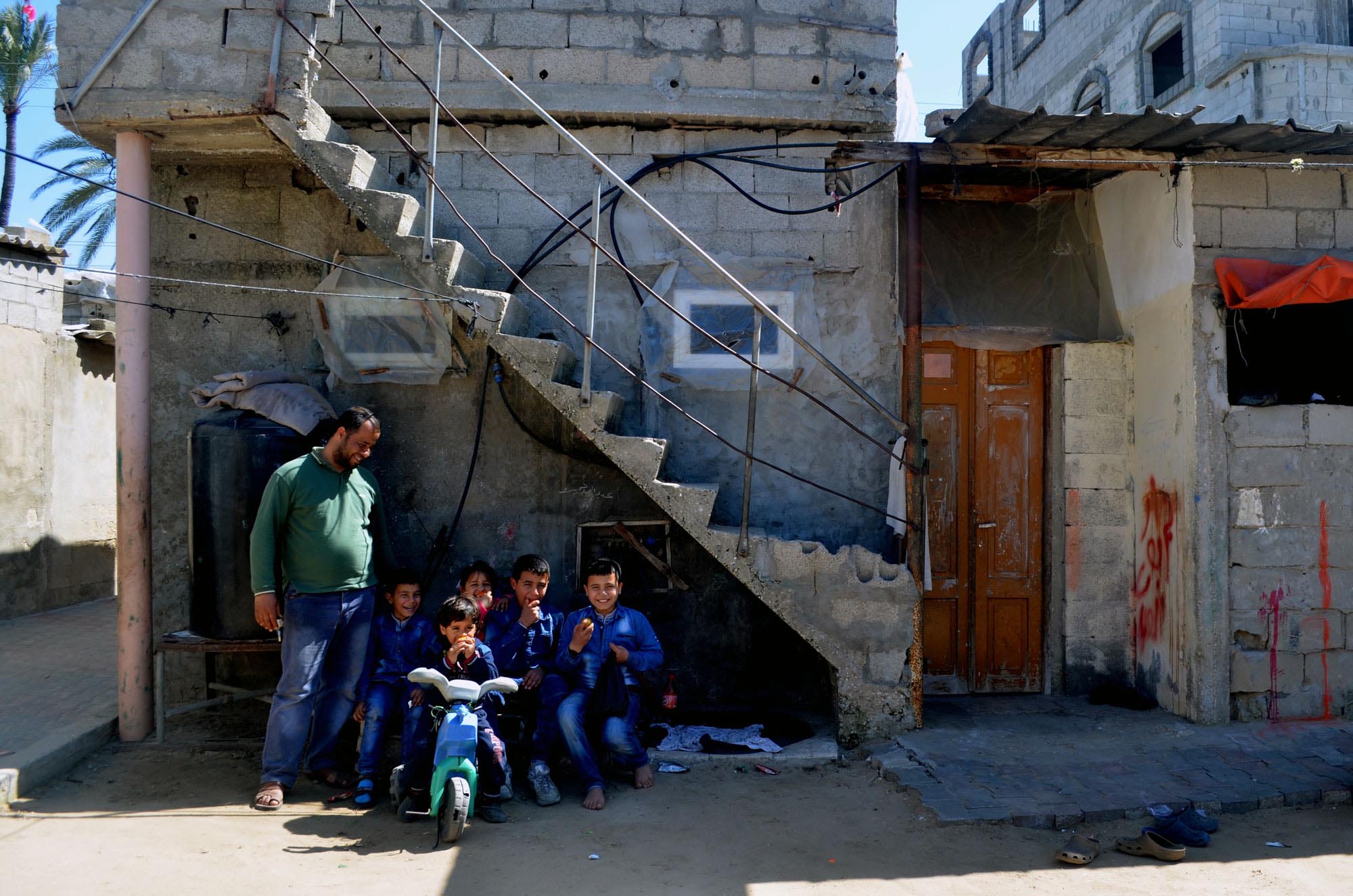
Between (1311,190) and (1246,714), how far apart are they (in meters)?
3.43

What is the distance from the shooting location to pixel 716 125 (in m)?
6.41

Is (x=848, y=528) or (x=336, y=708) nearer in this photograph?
(x=336, y=708)

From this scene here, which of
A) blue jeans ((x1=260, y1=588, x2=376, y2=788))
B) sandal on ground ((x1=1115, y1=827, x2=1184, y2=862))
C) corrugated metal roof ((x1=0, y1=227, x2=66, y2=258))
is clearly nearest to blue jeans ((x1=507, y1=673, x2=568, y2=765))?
blue jeans ((x1=260, y1=588, x2=376, y2=788))

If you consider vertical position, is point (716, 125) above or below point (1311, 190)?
above

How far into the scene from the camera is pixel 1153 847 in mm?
4102

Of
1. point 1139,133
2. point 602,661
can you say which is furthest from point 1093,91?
point 602,661

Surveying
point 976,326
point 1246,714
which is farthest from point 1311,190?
point 1246,714

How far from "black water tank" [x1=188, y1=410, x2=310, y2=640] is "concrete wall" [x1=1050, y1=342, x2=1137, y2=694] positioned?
523cm

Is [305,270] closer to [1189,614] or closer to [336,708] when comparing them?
[336,708]

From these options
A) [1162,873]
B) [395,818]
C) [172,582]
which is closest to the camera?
[1162,873]


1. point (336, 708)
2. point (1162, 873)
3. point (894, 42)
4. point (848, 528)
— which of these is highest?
point (894, 42)

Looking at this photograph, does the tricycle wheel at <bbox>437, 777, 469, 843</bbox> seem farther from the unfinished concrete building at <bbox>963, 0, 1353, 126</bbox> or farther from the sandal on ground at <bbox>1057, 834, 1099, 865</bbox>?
the unfinished concrete building at <bbox>963, 0, 1353, 126</bbox>

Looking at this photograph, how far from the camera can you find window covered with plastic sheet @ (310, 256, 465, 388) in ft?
20.5

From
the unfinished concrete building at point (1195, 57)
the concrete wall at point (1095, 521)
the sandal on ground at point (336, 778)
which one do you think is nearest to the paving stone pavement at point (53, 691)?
the sandal on ground at point (336, 778)
